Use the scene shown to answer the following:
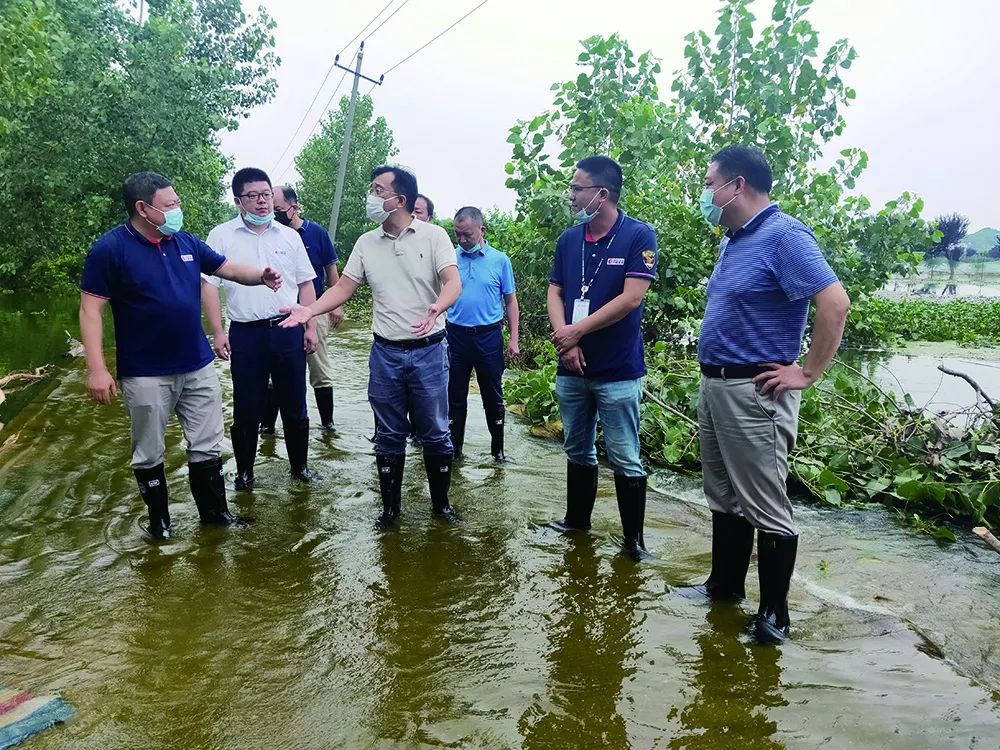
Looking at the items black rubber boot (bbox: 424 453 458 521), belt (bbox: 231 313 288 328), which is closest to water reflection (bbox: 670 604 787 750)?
black rubber boot (bbox: 424 453 458 521)

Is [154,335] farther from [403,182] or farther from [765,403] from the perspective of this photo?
[765,403]

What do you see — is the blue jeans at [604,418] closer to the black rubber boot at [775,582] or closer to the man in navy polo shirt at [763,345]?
the man in navy polo shirt at [763,345]

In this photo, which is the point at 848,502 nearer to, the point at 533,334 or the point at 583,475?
the point at 583,475

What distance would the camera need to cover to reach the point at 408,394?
4.75 meters

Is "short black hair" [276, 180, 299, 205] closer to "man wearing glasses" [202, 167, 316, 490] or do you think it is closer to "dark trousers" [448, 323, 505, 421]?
"man wearing glasses" [202, 167, 316, 490]

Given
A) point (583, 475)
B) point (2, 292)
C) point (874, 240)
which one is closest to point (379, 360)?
point (583, 475)

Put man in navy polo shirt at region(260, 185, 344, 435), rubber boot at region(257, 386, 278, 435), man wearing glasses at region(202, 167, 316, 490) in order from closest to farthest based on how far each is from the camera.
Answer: man wearing glasses at region(202, 167, 316, 490)
man in navy polo shirt at region(260, 185, 344, 435)
rubber boot at region(257, 386, 278, 435)

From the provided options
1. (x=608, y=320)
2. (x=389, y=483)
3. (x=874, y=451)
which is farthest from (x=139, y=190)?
(x=874, y=451)

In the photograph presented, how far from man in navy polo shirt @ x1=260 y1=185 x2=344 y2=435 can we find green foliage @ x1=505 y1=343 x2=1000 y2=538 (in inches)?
116

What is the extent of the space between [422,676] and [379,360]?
7.09ft

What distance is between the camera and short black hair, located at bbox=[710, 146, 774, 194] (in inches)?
133

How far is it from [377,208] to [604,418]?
1855mm

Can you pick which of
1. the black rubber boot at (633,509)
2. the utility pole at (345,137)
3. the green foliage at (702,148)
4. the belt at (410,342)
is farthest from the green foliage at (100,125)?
the black rubber boot at (633,509)

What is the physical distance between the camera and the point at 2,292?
23.7 meters
